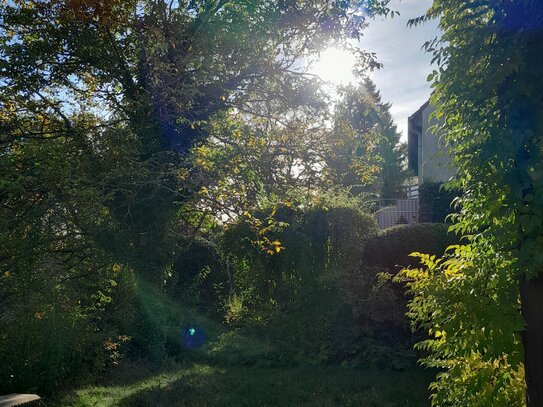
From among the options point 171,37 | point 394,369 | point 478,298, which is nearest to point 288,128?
point 171,37

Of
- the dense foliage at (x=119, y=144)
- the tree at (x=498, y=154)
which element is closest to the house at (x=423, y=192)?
the dense foliage at (x=119, y=144)

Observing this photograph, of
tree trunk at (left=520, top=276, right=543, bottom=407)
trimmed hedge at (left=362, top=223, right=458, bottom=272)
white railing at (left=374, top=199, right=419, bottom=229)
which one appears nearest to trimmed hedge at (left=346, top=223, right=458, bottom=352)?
trimmed hedge at (left=362, top=223, right=458, bottom=272)

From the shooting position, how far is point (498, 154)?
2.84 meters

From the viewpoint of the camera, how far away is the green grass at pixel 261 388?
20.7 feet

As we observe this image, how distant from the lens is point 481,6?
3.05 metres

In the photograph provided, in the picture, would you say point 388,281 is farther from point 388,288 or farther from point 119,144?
point 119,144

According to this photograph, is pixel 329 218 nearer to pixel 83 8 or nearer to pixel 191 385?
pixel 191 385

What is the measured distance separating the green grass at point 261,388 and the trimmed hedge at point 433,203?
730cm

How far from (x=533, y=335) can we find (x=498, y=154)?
1172 mm

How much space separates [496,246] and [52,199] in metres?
5.29

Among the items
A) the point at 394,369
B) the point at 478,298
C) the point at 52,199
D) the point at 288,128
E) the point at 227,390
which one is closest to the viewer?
the point at 478,298

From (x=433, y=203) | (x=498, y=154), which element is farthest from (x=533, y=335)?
(x=433, y=203)

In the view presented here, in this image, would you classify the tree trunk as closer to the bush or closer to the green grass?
the green grass

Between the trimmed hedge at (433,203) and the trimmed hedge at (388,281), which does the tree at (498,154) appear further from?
the trimmed hedge at (433,203)
